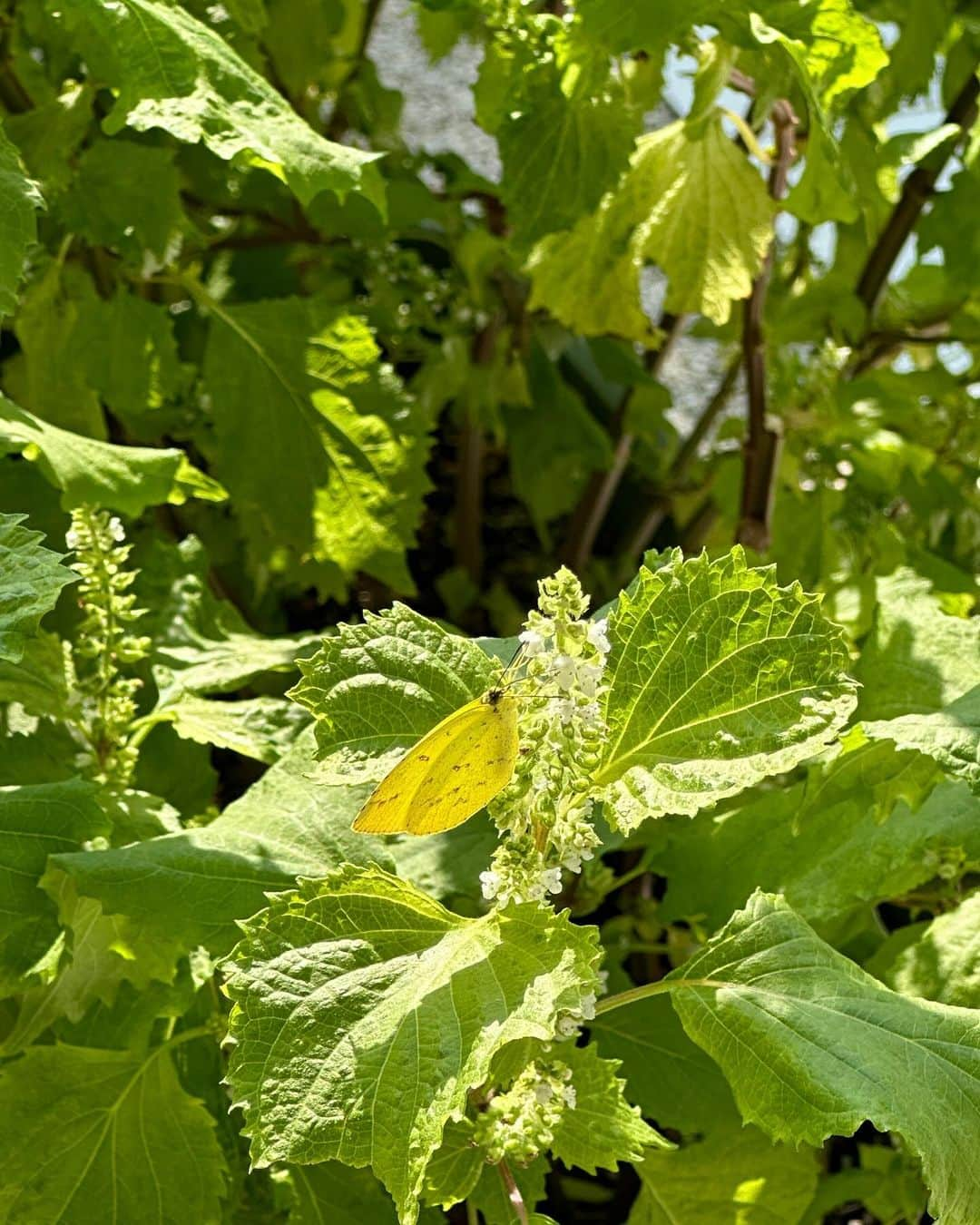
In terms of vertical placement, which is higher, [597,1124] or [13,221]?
[13,221]

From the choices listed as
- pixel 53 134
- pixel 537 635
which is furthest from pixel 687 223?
pixel 537 635

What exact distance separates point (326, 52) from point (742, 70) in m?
0.41

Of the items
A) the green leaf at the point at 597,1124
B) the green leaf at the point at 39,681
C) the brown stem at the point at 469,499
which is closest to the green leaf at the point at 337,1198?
the green leaf at the point at 597,1124

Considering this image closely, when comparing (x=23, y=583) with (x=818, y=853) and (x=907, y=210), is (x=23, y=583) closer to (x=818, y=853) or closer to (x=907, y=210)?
(x=818, y=853)

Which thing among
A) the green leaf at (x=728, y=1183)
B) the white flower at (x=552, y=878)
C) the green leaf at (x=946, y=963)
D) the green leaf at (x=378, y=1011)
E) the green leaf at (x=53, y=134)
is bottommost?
the green leaf at (x=728, y=1183)

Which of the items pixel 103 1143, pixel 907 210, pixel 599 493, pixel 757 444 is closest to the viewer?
pixel 103 1143

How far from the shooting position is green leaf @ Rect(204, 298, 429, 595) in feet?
2.72

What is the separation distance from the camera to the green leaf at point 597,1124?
0.49 meters

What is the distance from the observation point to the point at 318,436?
2.74 ft

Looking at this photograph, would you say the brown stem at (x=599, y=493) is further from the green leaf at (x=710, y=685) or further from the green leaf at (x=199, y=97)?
the green leaf at (x=710, y=685)

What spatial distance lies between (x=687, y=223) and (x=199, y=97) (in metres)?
0.31

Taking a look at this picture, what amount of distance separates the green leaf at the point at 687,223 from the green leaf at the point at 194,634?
0.30 meters

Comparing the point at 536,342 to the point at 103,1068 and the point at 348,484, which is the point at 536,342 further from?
the point at 103,1068

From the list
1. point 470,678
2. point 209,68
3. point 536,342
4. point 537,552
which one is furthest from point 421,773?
point 537,552
